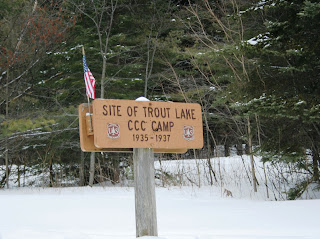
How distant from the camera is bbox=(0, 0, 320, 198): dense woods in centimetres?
740

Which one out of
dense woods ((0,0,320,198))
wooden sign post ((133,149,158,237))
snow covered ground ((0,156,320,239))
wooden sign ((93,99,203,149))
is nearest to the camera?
wooden sign ((93,99,203,149))

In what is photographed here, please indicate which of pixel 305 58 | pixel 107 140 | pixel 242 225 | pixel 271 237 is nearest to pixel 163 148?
pixel 107 140

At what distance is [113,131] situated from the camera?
338cm

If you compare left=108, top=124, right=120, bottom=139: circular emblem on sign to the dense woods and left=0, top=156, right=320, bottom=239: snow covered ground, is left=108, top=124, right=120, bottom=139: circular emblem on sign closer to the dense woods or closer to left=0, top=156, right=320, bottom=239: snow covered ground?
left=0, top=156, right=320, bottom=239: snow covered ground

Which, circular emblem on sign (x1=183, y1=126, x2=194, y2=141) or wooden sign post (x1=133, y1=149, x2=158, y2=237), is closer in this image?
wooden sign post (x1=133, y1=149, x2=158, y2=237)

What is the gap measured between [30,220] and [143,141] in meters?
3.23

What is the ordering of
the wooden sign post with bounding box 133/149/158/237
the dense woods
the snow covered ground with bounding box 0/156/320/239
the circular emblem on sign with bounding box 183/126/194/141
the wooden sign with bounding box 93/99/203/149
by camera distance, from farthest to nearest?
1. the dense woods
2. the snow covered ground with bounding box 0/156/320/239
3. the circular emblem on sign with bounding box 183/126/194/141
4. the wooden sign post with bounding box 133/149/158/237
5. the wooden sign with bounding box 93/99/203/149

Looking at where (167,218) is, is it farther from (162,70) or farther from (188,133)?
(162,70)

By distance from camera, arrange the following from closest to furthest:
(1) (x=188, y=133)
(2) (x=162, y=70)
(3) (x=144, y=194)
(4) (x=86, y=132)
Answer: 1. (4) (x=86, y=132)
2. (3) (x=144, y=194)
3. (1) (x=188, y=133)
4. (2) (x=162, y=70)

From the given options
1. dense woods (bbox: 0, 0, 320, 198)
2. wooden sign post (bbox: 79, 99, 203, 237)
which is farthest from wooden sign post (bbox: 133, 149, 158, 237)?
dense woods (bbox: 0, 0, 320, 198)

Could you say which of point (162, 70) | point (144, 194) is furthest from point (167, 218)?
point (162, 70)

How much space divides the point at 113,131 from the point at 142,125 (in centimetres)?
29

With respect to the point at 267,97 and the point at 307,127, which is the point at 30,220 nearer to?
the point at 267,97

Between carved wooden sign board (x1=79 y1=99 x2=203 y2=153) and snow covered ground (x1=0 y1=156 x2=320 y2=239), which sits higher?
carved wooden sign board (x1=79 y1=99 x2=203 y2=153)
